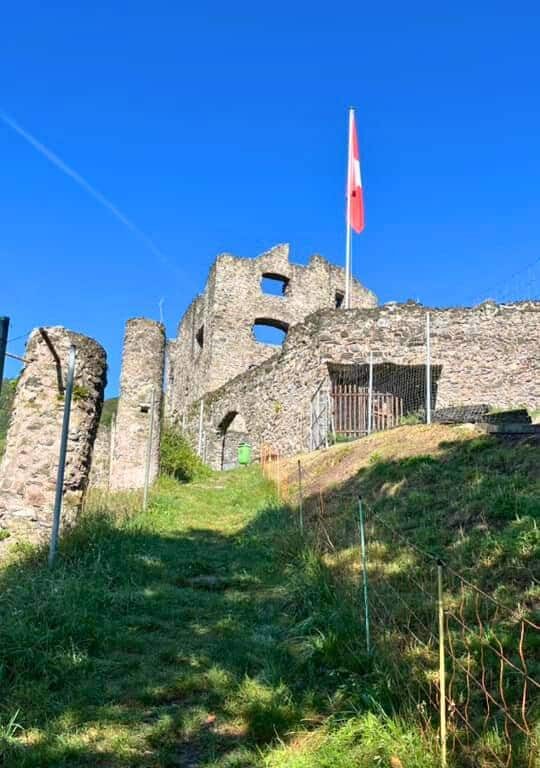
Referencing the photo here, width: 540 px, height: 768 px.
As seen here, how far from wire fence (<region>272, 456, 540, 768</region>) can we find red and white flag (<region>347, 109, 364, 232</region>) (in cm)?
1653

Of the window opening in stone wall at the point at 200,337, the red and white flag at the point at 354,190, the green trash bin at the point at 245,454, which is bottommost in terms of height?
the green trash bin at the point at 245,454

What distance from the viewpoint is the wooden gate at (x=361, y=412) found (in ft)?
49.3

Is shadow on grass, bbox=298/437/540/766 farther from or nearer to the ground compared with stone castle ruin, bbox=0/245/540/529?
nearer to the ground

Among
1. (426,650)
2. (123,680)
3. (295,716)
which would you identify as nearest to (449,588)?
(426,650)

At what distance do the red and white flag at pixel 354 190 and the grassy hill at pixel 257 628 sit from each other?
44.8 ft

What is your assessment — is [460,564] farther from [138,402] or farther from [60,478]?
[138,402]

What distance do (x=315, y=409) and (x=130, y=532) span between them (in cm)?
935

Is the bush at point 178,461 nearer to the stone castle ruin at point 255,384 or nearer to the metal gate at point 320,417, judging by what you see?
the stone castle ruin at point 255,384

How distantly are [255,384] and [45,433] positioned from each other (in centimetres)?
1282

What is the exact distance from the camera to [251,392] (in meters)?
20.1

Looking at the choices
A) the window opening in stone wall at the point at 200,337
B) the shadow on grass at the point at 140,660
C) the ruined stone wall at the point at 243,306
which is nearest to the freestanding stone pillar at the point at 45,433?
the shadow on grass at the point at 140,660

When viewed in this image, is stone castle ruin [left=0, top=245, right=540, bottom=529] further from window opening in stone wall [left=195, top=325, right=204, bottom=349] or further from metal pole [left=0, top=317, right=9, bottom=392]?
metal pole [left=0, top=317, right=9, bottom=392]

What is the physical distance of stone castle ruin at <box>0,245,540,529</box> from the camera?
7.34 metres

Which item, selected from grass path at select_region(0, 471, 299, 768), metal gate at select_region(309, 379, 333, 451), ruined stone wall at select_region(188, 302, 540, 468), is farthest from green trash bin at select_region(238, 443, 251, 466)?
grass path at select_region(0, 471, 299, 768)
